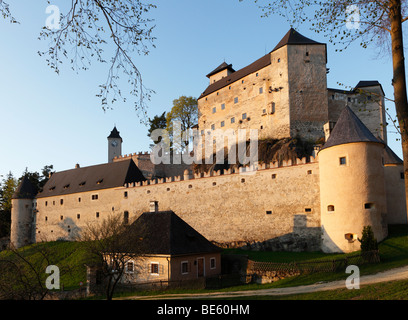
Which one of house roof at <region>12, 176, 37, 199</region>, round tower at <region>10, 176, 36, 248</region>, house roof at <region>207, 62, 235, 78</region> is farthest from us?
house roof at <region>207, 62, 235, 78</region>

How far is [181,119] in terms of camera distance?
66.1 meters

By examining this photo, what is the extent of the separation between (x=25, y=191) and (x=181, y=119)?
96.8 feet

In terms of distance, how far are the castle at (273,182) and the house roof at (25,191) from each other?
163mm

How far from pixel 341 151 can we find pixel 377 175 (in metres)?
3.18

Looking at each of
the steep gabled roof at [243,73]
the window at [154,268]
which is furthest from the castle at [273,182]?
the window at [154,268]

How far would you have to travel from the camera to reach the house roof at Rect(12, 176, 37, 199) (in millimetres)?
55972

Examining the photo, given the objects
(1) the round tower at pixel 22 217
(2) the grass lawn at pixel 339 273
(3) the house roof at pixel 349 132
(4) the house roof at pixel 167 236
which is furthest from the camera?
(1) the round tower at pixel 22 217

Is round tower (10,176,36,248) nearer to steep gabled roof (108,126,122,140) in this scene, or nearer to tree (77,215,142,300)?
steep gabled roof (108,126,122,140)

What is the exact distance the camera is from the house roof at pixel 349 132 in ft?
88.3

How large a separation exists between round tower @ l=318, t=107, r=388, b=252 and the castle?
74mm

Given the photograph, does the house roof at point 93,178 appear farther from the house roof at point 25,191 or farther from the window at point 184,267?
the window at point 184,267

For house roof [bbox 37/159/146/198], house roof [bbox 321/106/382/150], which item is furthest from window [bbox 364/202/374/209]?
house roof [bbox 37/159/146/198]
